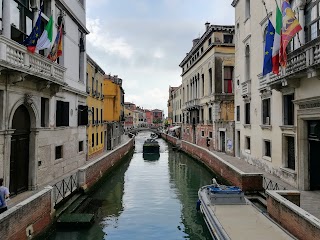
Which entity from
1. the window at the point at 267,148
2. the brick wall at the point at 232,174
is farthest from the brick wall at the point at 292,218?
the window at the point at 267,148

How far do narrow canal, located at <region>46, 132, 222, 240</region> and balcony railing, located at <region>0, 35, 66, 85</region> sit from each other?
5.32 m

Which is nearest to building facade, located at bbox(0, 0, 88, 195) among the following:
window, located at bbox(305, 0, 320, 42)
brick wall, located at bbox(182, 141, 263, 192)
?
brick wall, located at bbox(182, 141, 263, 192)

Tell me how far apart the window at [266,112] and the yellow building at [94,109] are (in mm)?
11917

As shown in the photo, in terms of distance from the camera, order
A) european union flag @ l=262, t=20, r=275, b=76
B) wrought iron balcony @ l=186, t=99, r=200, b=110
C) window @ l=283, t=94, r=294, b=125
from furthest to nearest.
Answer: wrought iron balcony @ l=186, t=99, r=200, b=110 → window @ l=283, t=94, r=294, b=125 → european union flag @ l=262, t=20, r=275, b=76

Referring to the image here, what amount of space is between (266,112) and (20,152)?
1239cm

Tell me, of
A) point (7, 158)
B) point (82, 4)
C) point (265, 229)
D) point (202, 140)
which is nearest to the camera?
point (265, 229)

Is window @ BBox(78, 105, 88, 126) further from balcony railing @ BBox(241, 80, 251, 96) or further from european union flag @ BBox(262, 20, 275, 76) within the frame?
european union flag @ BBox(262, 20, 275, 76)

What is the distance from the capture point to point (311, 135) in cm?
1202

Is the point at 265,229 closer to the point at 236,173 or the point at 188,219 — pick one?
the point at 188,219

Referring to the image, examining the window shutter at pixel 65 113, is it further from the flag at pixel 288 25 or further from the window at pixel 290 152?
the window at pixel 290 152

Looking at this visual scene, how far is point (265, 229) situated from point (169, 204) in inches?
240

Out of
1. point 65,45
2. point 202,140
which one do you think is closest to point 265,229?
point 65,45

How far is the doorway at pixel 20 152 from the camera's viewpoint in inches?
441

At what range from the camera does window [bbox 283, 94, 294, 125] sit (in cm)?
1374
